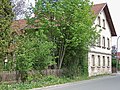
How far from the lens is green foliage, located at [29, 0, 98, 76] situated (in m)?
28.7

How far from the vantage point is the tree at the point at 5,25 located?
57.5 feet

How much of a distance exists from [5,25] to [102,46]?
26.8m

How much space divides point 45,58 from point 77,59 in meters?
8.28

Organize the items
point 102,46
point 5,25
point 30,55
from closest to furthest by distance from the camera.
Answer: point 5,25, point 30,55, point 102,46

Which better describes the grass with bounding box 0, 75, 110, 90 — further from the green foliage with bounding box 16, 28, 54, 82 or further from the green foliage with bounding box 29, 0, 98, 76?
the green foliage with bounding box 29, 0, 98, 76

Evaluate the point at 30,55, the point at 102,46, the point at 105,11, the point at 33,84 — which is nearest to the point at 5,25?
the point at 30,55

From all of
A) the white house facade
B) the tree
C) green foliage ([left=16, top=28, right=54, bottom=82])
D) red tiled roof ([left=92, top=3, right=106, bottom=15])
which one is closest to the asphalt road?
green foliage ([left=16, top=28, right=54, bottom=82])

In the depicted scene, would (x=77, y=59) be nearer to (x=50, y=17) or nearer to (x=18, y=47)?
→ (x=50, y=17)

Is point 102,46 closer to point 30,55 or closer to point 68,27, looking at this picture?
point 68,27

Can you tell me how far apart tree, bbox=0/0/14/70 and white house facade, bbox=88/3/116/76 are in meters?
20.1

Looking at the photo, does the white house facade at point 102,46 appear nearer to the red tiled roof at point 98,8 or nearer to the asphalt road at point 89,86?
the red tiled roof at point 98,8

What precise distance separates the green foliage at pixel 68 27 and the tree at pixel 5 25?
35.9 ft

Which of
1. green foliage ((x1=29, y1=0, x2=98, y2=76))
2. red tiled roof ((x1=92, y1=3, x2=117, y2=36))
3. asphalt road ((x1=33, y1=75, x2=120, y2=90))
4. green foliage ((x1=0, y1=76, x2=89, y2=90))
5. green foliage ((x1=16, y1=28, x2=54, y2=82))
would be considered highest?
red tiled roof ((x1=92, y1=3, x2=117, y2=36))

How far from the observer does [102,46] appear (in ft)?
140
